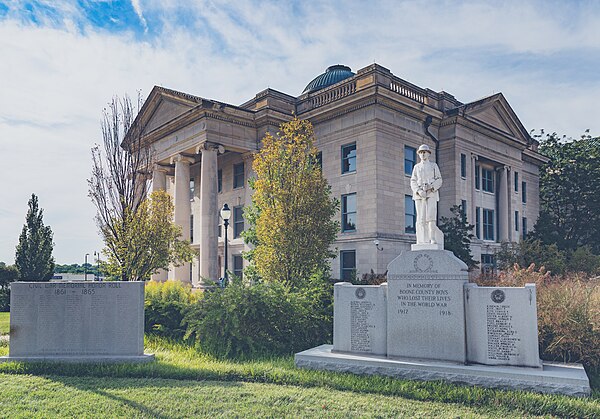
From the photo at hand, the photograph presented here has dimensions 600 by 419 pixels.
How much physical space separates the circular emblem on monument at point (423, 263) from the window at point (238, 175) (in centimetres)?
2273

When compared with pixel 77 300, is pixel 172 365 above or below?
below

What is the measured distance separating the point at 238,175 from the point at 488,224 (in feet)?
55.5

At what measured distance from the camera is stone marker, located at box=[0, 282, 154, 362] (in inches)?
418

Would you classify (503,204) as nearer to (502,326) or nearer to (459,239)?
(459,239)

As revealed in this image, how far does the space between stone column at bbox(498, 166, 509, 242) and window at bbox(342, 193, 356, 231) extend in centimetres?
1235

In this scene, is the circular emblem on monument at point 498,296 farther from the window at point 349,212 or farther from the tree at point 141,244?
the window at point 349,212

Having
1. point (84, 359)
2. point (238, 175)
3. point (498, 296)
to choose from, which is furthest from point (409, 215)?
point (84, 359)

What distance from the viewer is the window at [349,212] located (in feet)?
86.4

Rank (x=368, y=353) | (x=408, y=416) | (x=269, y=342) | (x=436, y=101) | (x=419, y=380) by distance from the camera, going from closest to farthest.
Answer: (x=408, y=416) → (x=419, y=380) → (x=368, y=353) → (x=269, y=342) → (x=436, y=101)

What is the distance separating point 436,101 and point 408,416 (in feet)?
82.4

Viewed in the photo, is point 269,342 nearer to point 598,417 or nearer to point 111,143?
point 598,417

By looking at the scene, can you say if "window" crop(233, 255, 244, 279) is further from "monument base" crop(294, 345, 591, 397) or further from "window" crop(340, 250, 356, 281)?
"monument base" crop(294, 345, 591, 397)

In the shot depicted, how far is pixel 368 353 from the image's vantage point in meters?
10.6

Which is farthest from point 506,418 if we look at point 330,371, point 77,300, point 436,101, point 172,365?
point 436,101
